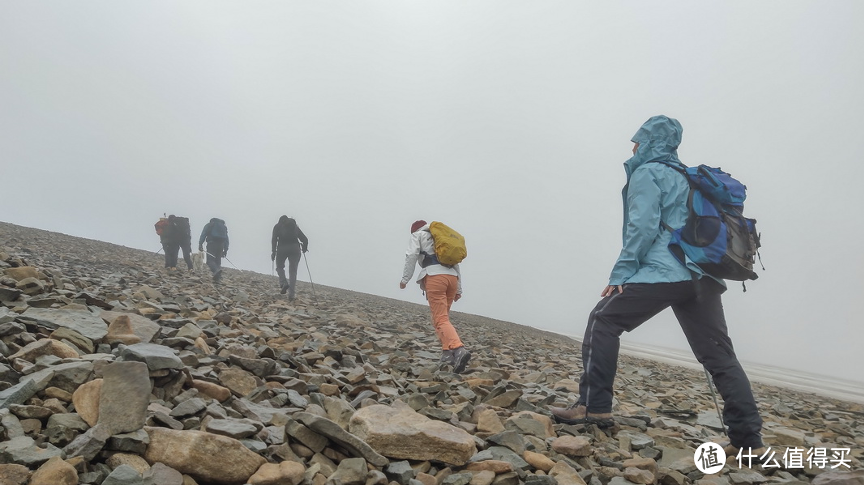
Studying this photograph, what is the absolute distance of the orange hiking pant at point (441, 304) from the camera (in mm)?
6762

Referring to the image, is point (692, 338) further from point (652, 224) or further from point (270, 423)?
point (270, 423)

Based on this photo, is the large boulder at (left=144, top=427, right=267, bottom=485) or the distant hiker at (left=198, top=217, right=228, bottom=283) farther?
the distant hiker at (left=198, top=217, right=228, bottom=283)

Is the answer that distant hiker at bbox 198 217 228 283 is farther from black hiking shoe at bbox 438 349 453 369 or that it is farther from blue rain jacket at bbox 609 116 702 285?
blue rain jacket at bbox 609 116 702 285

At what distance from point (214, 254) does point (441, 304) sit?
41.1 ft

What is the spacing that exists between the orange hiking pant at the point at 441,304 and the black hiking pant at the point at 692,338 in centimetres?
270

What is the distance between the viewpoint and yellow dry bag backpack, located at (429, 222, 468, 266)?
6785 millimetres

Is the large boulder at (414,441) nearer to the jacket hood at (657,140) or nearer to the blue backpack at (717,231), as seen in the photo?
the blue backpack at (717,231)

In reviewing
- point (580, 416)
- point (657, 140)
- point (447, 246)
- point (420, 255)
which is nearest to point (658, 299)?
point (580, 416)

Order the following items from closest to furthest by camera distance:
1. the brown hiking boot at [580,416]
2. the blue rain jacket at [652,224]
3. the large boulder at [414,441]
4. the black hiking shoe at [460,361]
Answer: the large boulder at [414,441] < the blue rain jacket at [652,224] < the brown hiking boot at [580,416] < the black hiking shoe at [460,361]

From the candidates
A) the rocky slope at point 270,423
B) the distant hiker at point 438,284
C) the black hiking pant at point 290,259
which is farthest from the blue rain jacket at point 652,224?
the black hiking pant at point 290,259

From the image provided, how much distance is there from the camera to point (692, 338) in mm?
4039

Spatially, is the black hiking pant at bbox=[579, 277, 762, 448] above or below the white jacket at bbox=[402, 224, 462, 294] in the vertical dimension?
below

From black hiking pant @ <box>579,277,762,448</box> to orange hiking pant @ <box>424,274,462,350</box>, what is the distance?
2703mm

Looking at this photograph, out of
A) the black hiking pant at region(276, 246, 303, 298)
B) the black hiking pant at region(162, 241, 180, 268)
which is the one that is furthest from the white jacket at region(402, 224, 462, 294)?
the black hiking pant at region(162, 241, 180, 268)
